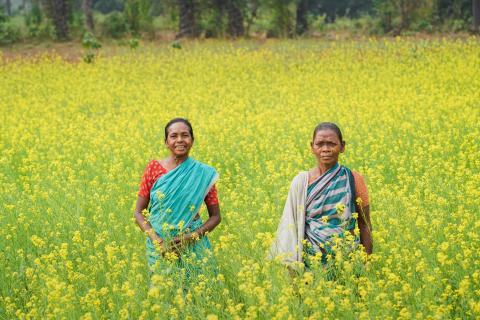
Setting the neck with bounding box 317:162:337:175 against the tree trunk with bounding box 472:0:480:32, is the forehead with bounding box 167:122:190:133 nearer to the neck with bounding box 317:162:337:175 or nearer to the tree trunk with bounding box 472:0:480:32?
the neck with bounding box 317:162:337:175

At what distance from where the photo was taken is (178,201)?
4.32 metres

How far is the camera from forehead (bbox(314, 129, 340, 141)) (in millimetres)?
4035

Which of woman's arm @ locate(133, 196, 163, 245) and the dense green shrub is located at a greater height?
the dense green shrub

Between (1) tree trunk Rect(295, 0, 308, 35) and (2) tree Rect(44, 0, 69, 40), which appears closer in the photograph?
(2) tree Rect(44, 0, 69, 40)

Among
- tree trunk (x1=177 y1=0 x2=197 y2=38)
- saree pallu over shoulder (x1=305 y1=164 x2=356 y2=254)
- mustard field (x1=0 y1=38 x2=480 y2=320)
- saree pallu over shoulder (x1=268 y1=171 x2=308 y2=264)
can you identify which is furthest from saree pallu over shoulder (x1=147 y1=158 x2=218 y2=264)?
tree trunk (x1=177 y1=0 x2=197 y2=38)

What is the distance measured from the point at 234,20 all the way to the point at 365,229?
2629 cm

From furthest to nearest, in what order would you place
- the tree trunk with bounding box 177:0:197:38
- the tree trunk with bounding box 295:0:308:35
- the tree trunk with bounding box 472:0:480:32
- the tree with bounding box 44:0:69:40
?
the tree trunk with bounding box 295:0:308:35, the tree with bounding box 44:0:69:40, the tree trunk with bounding box 177:0:197:38, the tree trunk with bounding box 472:0:480:32

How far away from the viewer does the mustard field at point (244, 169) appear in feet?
12.7

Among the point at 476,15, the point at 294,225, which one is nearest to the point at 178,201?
the point at 294,225

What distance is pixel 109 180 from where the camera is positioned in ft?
25.0

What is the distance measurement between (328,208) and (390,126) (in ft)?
20.0

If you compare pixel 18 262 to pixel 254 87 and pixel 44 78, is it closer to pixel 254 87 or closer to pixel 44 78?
pixel 254 87

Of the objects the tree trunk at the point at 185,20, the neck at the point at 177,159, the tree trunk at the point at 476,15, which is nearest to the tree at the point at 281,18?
the tree trunk at the point at 185,20

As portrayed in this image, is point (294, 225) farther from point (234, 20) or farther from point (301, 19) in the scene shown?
point (301, 19)
